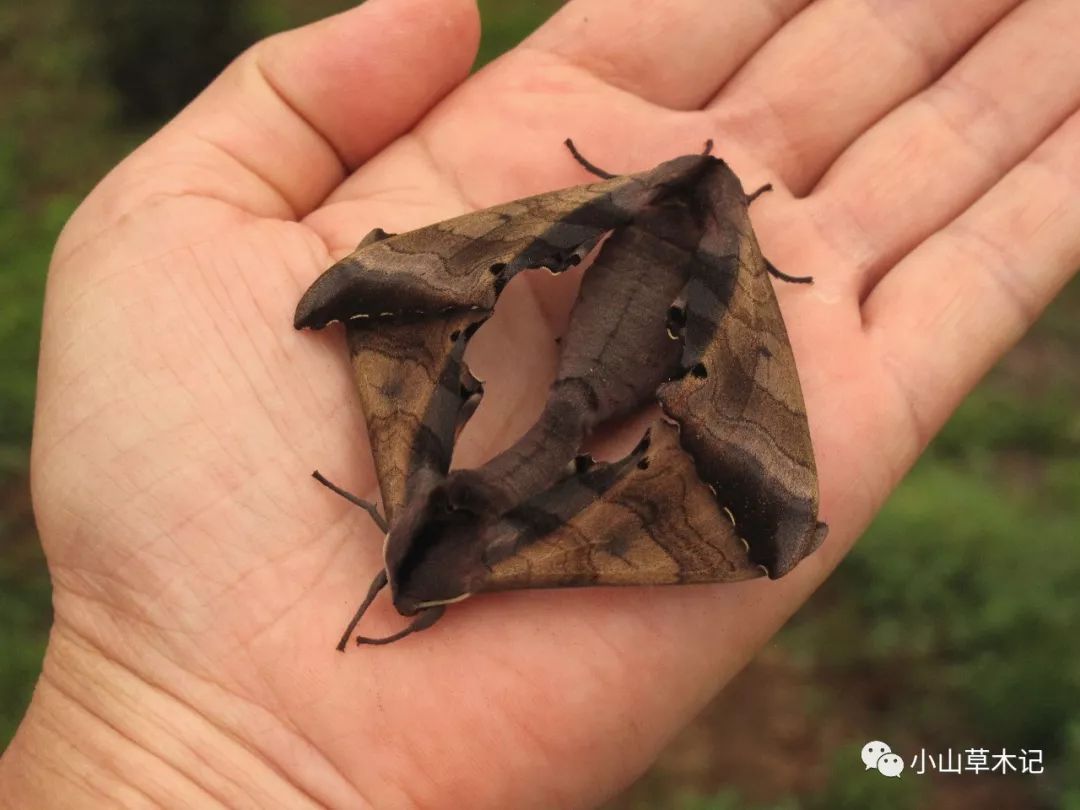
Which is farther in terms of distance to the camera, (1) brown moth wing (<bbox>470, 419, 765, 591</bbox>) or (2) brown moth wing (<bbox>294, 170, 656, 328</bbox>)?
(2) brown moth wing (<bbox>294, 170, 656, 328</bbox>)

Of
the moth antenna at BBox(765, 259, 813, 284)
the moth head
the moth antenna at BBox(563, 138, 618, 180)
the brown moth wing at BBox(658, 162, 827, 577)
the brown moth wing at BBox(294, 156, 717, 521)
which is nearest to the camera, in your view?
the moth head

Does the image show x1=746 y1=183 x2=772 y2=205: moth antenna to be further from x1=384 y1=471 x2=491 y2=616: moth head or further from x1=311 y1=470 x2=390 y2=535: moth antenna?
x1=311 y1=470 x2=390 y2=535: moth antenna

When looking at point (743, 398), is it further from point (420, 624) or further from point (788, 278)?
point (420, 624)

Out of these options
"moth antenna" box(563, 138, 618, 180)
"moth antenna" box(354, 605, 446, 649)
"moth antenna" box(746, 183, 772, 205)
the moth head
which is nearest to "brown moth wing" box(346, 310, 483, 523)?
the moth head

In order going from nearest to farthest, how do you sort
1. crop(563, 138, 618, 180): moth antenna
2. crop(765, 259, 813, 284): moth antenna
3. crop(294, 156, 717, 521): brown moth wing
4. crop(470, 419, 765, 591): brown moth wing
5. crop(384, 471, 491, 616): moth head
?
crop(384, 471, 491, 616): moth head
crop(470, 419, 765, 591): brown moth wing
crop(294, 156, 717, 521): brown moth wing
crop(765, 259, 813, 284): moth antenna
crop(563, 138, 618, 180): moth antenna

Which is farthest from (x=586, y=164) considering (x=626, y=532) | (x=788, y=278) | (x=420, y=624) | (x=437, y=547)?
Answer: (x=420, y=624)

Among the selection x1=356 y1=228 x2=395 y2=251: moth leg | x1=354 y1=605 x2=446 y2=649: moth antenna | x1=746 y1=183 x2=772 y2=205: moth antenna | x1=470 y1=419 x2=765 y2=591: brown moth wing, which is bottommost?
x1=354 y1=605 x2=446 y2=649: moth antenna

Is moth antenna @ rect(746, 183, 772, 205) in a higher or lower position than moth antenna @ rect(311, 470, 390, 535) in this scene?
higher

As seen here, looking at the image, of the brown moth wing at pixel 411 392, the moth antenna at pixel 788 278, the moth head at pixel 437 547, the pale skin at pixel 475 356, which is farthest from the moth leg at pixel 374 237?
the moth antenna at pixel 788 278
